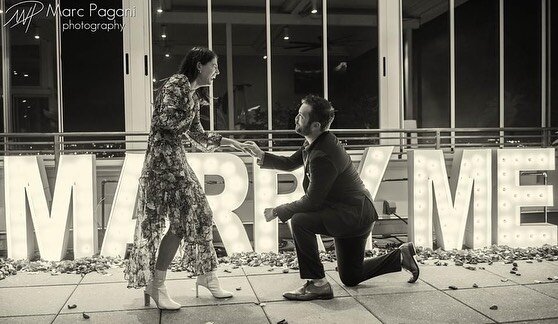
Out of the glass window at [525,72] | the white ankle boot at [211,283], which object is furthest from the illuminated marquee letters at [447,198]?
the glass window at [525,72]

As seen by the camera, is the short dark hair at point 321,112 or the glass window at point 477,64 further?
the glass window at point 477,64

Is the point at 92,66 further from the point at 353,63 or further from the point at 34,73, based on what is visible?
the point at 353,63

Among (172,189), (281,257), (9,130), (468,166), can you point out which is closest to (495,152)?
(468,166)

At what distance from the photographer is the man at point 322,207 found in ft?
12.9

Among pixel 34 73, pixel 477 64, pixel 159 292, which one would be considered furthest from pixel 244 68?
pixel 159 292

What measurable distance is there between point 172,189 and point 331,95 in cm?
563

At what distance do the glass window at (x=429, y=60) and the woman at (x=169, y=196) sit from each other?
596 cm

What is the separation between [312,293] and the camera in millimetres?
3963

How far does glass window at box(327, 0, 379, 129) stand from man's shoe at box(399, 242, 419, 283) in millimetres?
4613

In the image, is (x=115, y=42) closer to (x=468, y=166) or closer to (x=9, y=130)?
(x=9, y=130)

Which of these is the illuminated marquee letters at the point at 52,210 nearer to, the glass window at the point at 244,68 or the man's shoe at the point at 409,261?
the man's shoe at the point at 409,261

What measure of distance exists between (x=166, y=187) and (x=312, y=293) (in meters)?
1.31

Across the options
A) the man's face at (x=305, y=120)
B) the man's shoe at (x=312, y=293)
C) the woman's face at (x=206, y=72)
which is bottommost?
→ the man's shoe at (x=312, y=293)

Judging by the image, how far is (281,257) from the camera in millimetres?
5426
